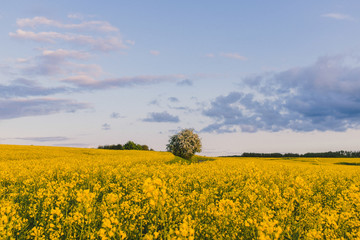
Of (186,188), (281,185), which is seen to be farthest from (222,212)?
(281,185)

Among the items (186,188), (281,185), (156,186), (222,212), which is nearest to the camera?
(156,186)

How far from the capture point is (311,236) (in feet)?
14.0

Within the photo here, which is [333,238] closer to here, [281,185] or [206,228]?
[206,228]

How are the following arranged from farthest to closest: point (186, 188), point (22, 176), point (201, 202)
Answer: point (22, 176) < point (186, 188) < point (201, 202)

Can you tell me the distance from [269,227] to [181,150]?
134ft

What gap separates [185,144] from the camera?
43.8m

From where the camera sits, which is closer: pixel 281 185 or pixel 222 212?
pixel 222 212

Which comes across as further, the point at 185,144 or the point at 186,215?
the point at 185,144

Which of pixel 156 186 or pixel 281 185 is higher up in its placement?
pixel 156 186

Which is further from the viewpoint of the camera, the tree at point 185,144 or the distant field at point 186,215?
the tree at point 185,144

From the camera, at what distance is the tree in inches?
1726

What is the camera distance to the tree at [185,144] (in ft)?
144

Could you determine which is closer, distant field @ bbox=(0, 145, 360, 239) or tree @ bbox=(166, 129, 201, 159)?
distant field @ bbox=(0, 145, 360, 239)

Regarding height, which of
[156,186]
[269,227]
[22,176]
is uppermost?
[156,186]
